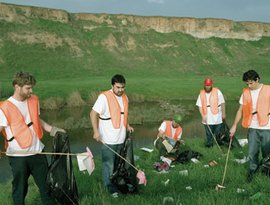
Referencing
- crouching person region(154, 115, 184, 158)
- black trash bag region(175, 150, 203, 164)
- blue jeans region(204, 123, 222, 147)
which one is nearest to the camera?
black trash bag region(175, 150, 203, 164)

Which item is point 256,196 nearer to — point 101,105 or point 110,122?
point 110,122

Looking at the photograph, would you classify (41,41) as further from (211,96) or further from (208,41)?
(211,96)

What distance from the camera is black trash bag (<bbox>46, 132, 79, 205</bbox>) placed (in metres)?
5.36

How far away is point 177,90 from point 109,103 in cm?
3324

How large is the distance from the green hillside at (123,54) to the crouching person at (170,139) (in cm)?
2872

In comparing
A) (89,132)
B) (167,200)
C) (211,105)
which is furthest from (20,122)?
(89,132)

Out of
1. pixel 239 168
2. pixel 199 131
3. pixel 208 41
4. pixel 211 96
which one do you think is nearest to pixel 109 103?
pixel 239 168

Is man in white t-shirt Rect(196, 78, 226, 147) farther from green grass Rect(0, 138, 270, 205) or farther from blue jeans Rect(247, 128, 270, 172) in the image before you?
blue jeans Rect(247, 128, 270, 172)

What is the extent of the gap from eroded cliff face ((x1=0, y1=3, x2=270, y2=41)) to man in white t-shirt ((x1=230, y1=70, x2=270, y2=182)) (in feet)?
237

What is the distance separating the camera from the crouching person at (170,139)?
366 inches

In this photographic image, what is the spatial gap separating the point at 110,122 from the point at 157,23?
88595mm

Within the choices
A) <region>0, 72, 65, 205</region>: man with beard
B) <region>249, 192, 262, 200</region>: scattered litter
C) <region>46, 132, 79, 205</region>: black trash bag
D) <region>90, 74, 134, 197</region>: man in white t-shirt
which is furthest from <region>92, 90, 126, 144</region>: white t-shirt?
<region>249, 192, 262, 200</region>: scattered litter

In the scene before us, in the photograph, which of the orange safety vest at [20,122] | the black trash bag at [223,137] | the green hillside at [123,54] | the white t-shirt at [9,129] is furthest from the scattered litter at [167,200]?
the green hillside at [123,54]

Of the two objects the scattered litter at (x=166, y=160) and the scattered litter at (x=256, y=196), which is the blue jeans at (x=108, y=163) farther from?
the scattered litter at (x=166, y=160)
